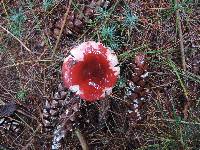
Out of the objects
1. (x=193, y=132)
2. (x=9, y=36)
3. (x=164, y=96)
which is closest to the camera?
(x=193, y=132)

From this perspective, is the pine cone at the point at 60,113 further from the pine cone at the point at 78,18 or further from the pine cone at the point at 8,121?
the pine cone at the point at 78,18

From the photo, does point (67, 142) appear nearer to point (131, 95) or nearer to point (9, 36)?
point (131, 95)

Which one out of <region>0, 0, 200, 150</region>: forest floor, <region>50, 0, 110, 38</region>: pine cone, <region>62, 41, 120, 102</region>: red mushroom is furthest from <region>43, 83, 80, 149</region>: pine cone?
<region>50, 0, 110, 38</region>: pine cone

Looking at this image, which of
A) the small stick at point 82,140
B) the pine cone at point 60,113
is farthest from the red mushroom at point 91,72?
the small stick at point 82,140

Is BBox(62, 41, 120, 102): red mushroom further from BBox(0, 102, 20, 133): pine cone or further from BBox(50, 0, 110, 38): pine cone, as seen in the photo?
BBox(0, 102, 20, 133): pine cone

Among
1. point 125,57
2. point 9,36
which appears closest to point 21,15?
point 9,36

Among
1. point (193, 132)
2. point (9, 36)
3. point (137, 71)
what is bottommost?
point (193, 132)

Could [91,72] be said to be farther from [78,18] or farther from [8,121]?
[8,121]

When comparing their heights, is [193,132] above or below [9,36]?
below
